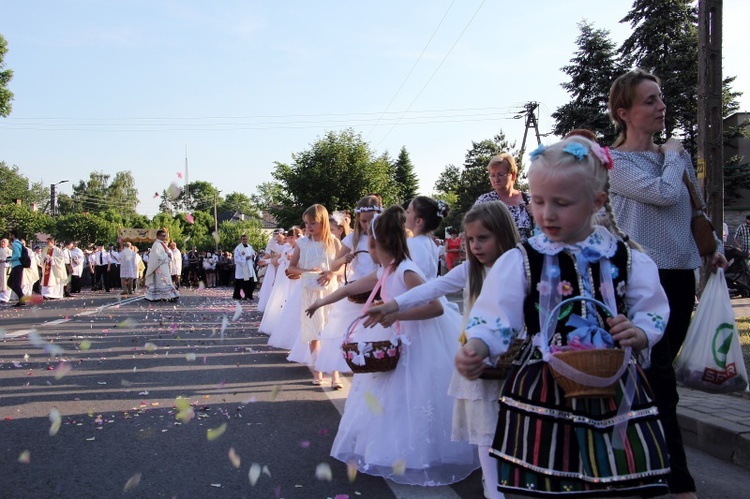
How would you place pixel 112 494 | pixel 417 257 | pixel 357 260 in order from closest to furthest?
pixel 112 494 → pixel 417 257 → pixel 357 260

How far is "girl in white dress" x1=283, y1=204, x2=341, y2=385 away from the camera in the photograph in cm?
800

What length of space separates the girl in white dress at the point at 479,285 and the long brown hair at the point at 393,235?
1.04 m

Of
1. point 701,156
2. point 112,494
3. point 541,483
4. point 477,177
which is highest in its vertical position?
point 477,177

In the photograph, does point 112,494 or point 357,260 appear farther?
point 357,260

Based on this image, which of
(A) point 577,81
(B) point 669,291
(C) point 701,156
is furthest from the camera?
(A) point 577,81

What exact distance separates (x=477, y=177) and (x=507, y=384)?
65055mm

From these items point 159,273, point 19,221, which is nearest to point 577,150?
point 159,273

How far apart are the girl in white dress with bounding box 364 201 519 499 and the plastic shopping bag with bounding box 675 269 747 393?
94cm

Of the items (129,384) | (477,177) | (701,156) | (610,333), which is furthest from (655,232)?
(477,177)

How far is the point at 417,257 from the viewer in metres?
5.05

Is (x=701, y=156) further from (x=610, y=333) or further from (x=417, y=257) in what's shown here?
(x=610, y=333)

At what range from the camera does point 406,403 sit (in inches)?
168

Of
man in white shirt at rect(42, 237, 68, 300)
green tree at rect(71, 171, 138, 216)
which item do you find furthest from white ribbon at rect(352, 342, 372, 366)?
green tree at rect(71, 171, 138, 216)

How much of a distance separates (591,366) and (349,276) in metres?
5.18
